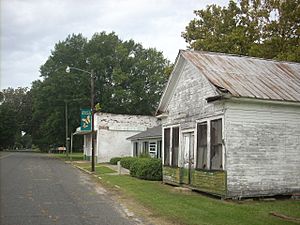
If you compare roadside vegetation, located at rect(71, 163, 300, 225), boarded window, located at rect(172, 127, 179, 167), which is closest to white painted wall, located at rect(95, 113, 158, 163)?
boarded window, located at rect(172, 127, 179, 167)

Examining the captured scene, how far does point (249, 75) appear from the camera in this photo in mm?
16438

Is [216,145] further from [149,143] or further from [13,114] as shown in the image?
[13,114]

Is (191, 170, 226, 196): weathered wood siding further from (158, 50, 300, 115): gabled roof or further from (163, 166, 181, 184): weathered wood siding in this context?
(158, 50, 300, 115): gabled roof

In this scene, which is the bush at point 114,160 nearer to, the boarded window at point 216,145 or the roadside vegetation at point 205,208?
the roadside vegetation at point 205,208

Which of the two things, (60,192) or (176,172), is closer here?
(60,192)

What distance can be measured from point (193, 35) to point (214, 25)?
6.21 feet

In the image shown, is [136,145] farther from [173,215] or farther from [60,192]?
[173,215]

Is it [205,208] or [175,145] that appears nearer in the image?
[205,208]

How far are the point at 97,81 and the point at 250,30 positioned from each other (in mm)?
34473

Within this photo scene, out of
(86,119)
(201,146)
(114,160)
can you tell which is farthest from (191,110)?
(114,160)

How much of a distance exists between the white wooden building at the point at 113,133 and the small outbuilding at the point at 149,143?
8.44 feet

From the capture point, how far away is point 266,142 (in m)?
14.6

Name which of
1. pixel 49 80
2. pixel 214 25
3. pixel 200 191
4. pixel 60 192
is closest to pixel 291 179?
pixel 200 191

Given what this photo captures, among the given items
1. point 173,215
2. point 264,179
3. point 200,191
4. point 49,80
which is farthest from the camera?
point 49,80
